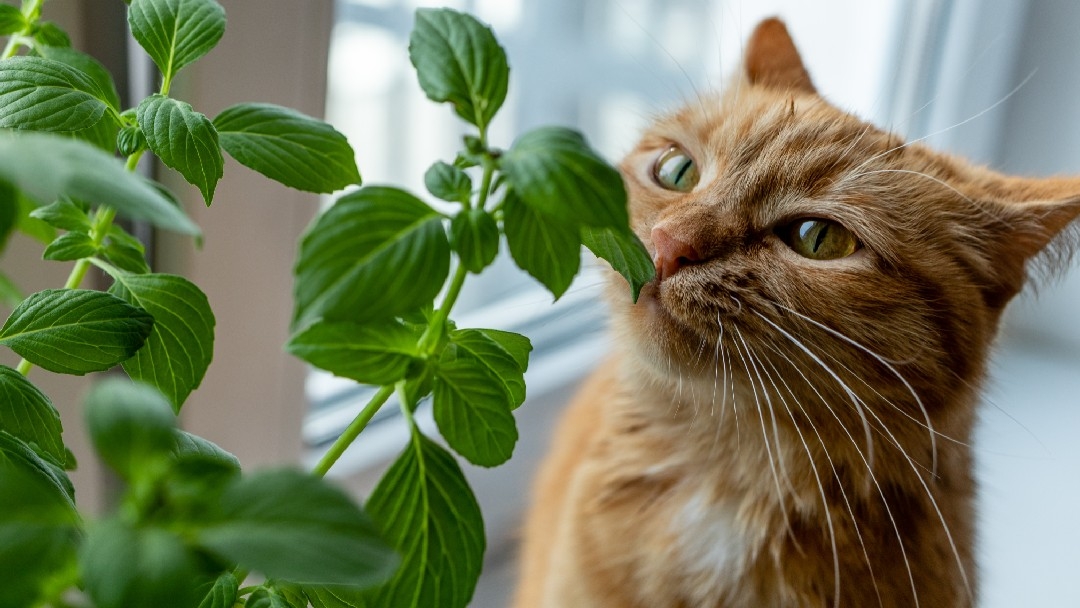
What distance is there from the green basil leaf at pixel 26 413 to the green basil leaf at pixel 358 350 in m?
0.16

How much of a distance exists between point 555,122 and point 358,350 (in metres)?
1.15

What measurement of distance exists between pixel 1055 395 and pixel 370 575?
176 cm

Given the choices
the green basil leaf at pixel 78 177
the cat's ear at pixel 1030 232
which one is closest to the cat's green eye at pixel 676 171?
the cat's ear at pixel 1030 232

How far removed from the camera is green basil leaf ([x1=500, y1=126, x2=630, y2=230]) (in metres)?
0.29

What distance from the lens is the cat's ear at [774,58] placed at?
94 centimetres

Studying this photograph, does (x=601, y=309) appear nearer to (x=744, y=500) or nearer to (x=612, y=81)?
(x=744, y=500)

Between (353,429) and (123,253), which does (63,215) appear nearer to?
(123,253)

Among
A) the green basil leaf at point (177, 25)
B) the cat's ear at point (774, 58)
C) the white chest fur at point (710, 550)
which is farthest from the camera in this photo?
the cat's ear at point (774, 58)

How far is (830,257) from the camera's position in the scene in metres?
0.70

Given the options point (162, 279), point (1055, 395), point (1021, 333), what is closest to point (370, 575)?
point (162, 279)

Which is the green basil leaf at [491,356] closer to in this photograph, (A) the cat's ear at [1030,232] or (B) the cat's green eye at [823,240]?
(B) the cat's green eye at [823,240]

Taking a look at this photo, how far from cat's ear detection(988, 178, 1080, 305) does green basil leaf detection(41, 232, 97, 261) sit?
67cm

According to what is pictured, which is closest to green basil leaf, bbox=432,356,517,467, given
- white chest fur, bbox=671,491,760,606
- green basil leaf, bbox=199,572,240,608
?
green basil leaf, bbox=199,572,240,608

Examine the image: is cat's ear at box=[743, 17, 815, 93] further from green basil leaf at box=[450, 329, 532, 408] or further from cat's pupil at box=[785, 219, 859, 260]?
green basil leaf at box=[450, 329, 532, 408]
